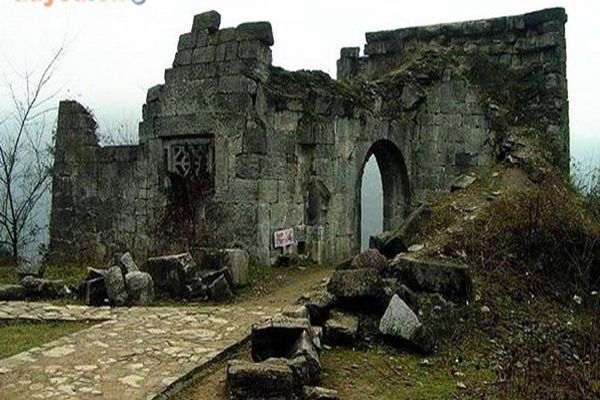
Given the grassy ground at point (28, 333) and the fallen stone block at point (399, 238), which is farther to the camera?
the fallen stone block at point (399, 238)

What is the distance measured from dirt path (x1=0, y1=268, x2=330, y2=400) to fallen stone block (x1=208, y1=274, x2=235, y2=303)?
7.7 inches

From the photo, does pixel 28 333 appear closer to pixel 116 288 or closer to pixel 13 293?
pixel 116 288

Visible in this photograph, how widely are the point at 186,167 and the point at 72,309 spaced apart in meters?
3.43

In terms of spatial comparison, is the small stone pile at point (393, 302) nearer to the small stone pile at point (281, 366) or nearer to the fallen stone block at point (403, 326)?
the fallen stone block at point (403, 326)

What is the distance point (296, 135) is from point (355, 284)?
4159 millimetres

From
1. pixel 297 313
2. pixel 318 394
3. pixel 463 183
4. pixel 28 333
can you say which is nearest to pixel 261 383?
pixel 318 394

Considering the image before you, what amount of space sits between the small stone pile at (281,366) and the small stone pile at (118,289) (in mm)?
2614

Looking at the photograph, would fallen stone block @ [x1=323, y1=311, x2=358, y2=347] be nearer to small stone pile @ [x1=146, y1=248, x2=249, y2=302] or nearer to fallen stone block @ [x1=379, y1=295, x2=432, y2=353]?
fallen stone block @ [x1=379, y1=295, x2=432, y2=353]

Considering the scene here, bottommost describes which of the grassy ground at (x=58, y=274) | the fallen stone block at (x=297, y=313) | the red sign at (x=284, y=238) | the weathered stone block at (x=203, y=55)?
the fallen stone block at (x=297, y=313)

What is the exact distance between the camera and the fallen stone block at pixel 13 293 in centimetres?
831

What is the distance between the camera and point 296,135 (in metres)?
10.6

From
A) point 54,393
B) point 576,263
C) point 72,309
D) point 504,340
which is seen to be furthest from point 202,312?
point 576,263

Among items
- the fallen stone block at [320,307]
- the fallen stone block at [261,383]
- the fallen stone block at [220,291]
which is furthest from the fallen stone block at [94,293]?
the fallen stone block at [261,383]

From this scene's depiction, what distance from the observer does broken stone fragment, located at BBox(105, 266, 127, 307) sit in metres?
7.87
